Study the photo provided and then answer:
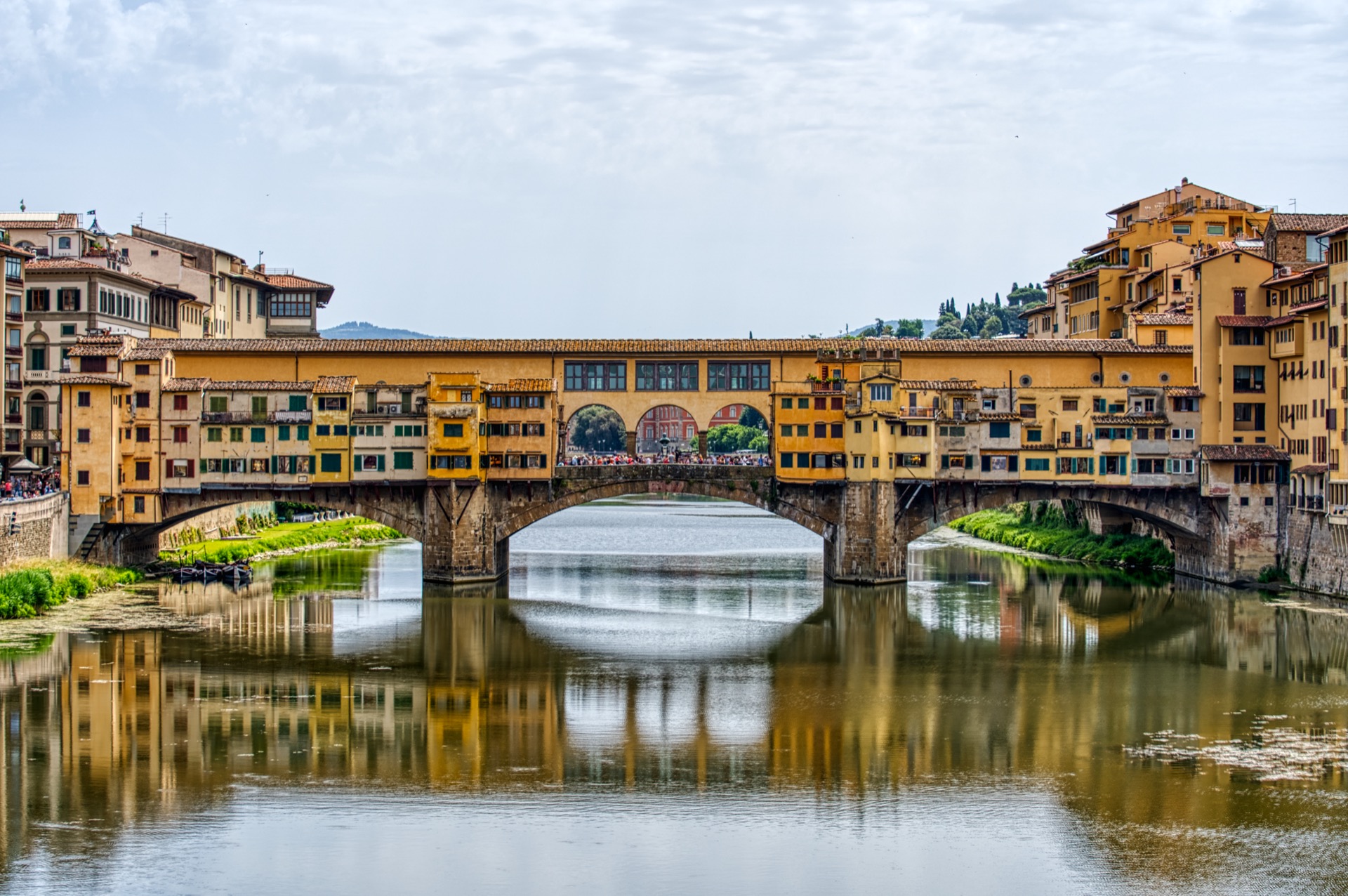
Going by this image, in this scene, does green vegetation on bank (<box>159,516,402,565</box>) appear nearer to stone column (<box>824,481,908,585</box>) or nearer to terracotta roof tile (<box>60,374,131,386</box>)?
terracotta roof tile (<box>60,374,131,386</box>)

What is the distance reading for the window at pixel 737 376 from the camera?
2480 inches

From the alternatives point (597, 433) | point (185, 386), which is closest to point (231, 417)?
point (185, 386)

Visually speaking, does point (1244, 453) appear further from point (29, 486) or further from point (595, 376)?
point (29, 486)

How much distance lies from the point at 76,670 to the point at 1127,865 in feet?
87.1

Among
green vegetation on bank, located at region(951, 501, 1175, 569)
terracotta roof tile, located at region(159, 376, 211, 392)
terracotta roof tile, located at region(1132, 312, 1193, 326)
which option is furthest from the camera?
green vegetation on bank, located at region(951, 501, 1175, 569)

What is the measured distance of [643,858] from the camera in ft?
87.8

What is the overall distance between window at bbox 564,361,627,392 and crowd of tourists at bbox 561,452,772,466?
8.70 ft

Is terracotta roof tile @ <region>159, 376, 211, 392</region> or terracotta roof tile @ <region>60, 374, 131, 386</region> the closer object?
terracotta roof tile @ <region>60, 374, 131, 386</region>

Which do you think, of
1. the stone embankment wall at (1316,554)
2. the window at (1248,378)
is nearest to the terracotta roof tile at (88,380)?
the window at (1248,378)

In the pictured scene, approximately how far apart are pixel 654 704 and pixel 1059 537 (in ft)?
129

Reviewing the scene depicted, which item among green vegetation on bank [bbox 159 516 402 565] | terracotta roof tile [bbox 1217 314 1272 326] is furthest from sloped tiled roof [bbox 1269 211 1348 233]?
green vegetation on bank [bbox 159 516 402 565]

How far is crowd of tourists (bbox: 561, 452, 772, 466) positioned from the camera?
2402 inches

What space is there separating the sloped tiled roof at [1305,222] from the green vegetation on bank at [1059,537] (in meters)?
13.4

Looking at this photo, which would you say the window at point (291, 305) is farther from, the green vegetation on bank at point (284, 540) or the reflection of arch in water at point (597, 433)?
the reflection of arch in water at point (597, 433)
